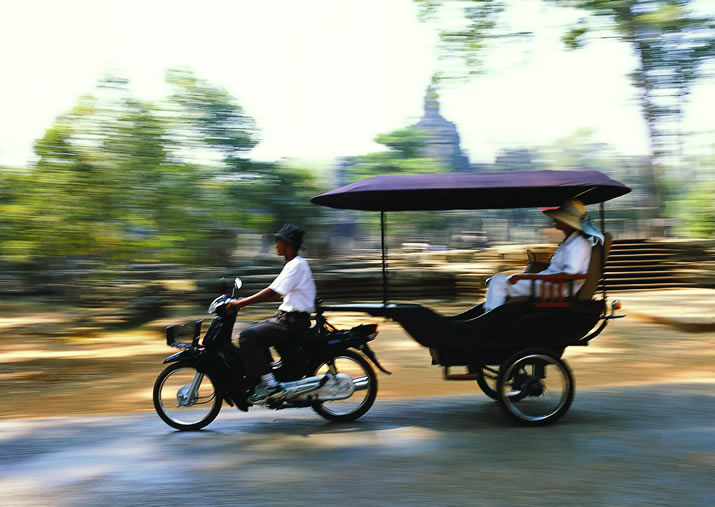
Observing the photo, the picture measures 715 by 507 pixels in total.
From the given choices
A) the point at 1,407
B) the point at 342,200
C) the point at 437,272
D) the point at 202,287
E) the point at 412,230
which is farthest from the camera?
the point at 412,230

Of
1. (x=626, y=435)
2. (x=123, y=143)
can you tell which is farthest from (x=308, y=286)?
(x=123, y=143)

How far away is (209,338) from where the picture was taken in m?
5.32

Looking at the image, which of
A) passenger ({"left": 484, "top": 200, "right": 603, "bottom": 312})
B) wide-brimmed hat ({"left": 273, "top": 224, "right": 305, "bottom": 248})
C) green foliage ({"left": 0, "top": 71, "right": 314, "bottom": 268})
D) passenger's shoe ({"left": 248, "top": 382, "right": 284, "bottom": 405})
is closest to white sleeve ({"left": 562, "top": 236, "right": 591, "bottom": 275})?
passenger ({"left": 484, "top": 200, "right": 603, "bottom": 312})

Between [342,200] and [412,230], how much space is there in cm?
1346

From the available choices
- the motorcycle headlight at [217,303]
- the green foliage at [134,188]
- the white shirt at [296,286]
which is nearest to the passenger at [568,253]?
the white shirt at [296,286]

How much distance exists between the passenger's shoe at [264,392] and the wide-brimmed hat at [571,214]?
262 cm

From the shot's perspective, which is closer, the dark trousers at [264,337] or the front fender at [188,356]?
the dark trousers at [264,337]

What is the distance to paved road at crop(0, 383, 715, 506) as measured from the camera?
387 cm

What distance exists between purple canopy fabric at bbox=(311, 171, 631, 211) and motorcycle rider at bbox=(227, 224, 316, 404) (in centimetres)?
50

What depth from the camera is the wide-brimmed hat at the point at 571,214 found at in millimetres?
5430

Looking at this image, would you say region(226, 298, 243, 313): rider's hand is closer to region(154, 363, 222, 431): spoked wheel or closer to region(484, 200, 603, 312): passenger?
region(154, 363, 222, 431): spoked wheel

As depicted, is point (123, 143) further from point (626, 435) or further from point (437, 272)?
point (626, 435)

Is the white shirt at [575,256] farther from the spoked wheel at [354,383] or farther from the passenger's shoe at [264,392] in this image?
the passenger's shoe at [264,392]

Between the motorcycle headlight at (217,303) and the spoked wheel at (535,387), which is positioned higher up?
the motorcycle headlight at (217,303)
